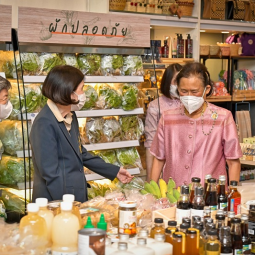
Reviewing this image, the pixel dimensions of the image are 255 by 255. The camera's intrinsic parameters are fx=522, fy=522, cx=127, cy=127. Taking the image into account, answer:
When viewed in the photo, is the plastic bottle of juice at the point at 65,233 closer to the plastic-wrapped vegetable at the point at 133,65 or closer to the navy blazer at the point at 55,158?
the navy blazer at the point at 55,158

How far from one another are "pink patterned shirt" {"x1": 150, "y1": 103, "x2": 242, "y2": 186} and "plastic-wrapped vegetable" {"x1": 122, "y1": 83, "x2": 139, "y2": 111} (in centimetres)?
143

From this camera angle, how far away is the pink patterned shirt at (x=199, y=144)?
12.5 feet

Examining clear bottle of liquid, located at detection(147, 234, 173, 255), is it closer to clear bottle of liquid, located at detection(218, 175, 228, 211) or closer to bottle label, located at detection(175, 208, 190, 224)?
bottle label, located at detection(175, 208, 190, 224)

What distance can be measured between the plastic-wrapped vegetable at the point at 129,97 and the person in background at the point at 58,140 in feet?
5.35

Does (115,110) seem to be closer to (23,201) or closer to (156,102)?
(156,102)

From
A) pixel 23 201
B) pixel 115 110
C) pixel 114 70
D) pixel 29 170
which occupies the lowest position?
pixel 23 201

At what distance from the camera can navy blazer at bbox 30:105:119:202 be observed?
3455mm

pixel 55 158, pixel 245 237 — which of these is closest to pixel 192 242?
pixel 245 237

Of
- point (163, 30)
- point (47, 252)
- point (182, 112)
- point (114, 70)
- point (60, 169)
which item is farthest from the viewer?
point (163, 30)

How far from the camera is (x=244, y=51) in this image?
8047mm

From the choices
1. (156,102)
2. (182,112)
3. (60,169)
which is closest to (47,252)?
(60,169)

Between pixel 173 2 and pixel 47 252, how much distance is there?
5.11m

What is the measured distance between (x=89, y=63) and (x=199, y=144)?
172 cm

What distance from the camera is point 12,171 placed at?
4.60 metres
